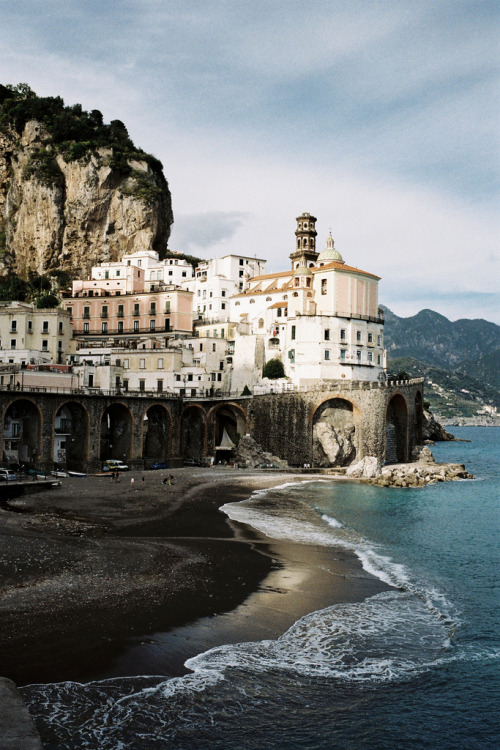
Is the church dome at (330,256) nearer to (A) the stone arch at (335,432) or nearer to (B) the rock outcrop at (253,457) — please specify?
(A) the stone arch at (335,432)

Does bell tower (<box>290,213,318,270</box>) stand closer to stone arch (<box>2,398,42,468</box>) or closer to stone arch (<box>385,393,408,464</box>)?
stone arch (<box>385,393,408,464</box>)

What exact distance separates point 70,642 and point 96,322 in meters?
87.9

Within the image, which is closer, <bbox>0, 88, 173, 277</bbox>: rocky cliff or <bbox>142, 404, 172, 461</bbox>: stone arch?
<bbox>142, 404, 172, 461</bbox>: stone arch

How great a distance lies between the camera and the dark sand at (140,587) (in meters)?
19.8

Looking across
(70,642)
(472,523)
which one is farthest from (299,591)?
(472,523)

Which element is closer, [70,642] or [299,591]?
[70,642]

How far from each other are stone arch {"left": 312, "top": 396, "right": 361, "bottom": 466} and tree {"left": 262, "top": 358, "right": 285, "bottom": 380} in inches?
426

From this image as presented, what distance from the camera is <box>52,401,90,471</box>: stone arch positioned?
70.8 meters

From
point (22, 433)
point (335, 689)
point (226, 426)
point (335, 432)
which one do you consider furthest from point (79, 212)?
point (335, 689)

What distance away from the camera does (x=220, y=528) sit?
137ft

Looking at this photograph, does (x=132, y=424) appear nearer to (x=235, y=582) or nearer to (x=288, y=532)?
(x=288, y=532)

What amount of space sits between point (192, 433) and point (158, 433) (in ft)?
19.8

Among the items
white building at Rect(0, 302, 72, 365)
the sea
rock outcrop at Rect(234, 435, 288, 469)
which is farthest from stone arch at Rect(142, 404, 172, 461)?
the sea

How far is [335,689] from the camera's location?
18.7 meters
